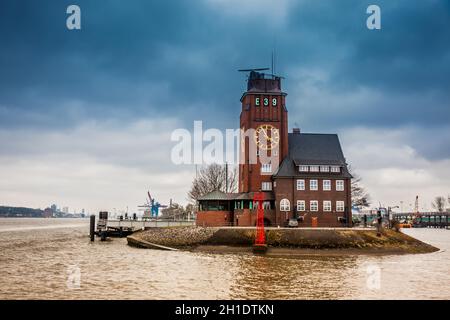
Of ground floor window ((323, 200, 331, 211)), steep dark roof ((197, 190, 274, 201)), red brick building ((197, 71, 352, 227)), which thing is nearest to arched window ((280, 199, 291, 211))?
red brick building ((197, 71, 352, 227))

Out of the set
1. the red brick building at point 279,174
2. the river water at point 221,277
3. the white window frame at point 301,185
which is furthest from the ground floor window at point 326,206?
the river water at point 221,277

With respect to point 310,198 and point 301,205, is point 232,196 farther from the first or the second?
point 310,198

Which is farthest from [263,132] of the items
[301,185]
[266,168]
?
[301,185]

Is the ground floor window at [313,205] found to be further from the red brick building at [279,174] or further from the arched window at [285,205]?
the arched window at [285,205]

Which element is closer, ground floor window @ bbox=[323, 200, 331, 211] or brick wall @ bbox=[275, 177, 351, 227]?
brick wall @ bbox=[275, 177, 351, 227]

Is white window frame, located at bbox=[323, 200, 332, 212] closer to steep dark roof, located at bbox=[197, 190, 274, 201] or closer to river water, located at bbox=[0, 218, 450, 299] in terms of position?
steep dark roof, located at bbox=[197, 190, 274, 201]

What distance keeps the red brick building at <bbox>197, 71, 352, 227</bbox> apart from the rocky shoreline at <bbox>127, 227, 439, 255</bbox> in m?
10.5

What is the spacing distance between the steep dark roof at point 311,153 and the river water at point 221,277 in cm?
2080

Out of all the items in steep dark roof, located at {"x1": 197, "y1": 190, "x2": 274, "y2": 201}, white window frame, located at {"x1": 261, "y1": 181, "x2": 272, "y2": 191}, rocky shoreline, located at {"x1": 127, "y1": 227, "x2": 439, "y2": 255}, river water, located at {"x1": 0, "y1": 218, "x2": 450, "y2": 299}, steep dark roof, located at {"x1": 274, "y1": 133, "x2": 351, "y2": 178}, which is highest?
steep dark roof, located at {"x1": 274, "y1": 133, "x2": 351, "y2": 178}

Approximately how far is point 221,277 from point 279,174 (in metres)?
34.1

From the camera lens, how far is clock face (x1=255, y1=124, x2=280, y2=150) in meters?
70.7

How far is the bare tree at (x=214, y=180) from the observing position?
10655cm

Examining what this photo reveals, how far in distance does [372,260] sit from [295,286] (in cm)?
1811

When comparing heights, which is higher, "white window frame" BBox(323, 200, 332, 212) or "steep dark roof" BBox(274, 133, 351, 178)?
"steep dark roof" BBox(274, 133, 351, 178)
